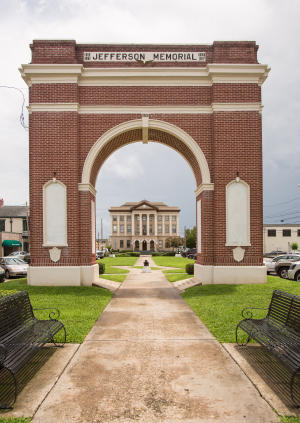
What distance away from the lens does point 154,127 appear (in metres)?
12.9

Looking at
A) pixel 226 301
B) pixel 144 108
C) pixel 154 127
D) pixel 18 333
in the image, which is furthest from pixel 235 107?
pixel 18 333

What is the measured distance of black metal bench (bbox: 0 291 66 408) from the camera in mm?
4041

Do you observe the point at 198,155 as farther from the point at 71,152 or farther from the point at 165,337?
the point at 165,337

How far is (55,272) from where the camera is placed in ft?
40.3

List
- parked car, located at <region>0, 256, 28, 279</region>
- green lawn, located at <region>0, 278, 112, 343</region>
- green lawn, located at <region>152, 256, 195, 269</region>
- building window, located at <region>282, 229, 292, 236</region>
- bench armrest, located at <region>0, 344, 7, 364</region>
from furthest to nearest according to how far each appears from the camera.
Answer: building window, located at <region>282, 229, 292, 236</region> < green lawn, located at <region>152, 256, 195, 269</region> < parked car, located at <region>0, 256, 28, 279</region> < green lawn, located at <region>0, 278, 112, 343</region> < bench armrest, located at <region>0, 344, 7, 364</region>

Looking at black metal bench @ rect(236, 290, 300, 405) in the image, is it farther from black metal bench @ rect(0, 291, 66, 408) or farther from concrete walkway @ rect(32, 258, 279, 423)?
black metal bench @ rect(0, 291, 66, 408)

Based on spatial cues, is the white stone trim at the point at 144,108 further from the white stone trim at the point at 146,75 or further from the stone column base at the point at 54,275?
the stone column base at the point at 54,275

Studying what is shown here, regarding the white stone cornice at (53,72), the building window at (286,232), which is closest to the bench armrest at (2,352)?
the white stone cornice at (53,72)

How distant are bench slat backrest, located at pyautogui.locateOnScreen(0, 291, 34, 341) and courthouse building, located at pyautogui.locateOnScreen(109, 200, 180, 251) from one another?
89.0m

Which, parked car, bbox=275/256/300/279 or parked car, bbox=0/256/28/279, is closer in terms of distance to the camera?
parked car, bbox=275/256/300/279

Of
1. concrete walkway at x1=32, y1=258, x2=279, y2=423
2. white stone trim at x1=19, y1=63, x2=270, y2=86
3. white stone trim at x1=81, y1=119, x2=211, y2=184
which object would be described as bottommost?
concrete walkway at x1=32, y1=258, x2=279, y2=423

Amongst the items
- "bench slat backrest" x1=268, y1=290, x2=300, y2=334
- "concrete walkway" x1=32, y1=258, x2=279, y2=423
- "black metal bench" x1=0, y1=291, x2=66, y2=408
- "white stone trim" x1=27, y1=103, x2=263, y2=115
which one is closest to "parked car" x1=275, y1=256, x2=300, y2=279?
"white stone trim" x1=27, y1=103, x2=263, y2=115

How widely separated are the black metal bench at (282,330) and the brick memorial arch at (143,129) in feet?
21.6

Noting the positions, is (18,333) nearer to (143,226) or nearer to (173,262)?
(173,262)
